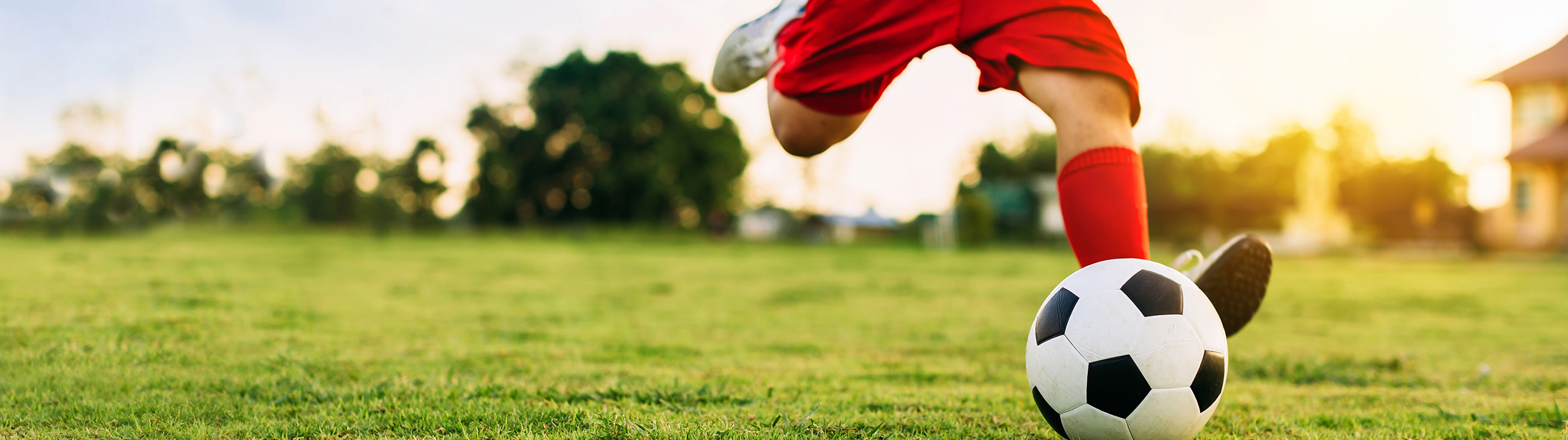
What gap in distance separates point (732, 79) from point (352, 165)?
2486 centimetres

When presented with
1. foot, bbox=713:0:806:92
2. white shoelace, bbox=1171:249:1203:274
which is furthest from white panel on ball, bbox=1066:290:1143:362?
foot, bbox=713:0:806:92

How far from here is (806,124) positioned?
2111mm

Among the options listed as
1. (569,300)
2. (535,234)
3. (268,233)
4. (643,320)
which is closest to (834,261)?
(569,300)

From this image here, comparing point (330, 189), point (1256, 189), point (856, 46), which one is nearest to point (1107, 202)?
point (856, 46)

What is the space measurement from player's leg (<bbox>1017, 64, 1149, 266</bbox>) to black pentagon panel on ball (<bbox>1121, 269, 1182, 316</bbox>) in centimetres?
9

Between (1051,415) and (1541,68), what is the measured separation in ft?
80.4

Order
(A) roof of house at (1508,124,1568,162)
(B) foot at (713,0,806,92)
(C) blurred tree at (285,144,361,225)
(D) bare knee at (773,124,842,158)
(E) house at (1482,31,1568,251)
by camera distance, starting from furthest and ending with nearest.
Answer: (C) blurred tree at (285,144,361,225)
(E) house at (1482,31,1568,251)
(A) roof of house at (1508,124,1568,162)
(B) foot at (713,0,806,92)
(D) bare knee at (773,124,842,158)

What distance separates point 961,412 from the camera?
202 cm

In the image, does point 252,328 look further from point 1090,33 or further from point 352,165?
point 352,165

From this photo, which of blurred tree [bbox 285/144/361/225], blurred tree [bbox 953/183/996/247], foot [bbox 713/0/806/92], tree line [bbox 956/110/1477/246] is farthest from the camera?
tree line [bbox 956/110/1477/246]

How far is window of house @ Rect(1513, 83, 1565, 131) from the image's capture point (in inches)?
776

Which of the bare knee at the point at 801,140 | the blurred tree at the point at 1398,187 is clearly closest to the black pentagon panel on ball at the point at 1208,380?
the bare knee at the point at 801,140

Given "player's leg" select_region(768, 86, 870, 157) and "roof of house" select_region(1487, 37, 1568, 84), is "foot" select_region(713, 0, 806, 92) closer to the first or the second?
"player's leg" select_region(768, 86, 870, 157)

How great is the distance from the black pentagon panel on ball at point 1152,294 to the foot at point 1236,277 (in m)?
0.42
